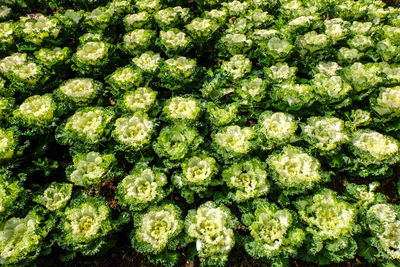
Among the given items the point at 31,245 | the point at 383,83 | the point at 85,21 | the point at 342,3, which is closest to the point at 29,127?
the point at 31,245

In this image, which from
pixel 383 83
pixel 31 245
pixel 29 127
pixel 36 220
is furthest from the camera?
pixel 383 83

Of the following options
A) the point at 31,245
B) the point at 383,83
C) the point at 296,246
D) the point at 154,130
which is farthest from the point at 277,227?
the point at 383,83

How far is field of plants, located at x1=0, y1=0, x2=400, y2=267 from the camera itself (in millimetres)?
2826

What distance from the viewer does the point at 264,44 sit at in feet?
14.7

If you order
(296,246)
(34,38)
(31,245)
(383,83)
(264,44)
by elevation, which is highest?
(34,38)

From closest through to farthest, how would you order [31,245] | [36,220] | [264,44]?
[31,245]
[36,220]
[264,44]

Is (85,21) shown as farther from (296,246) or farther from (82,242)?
(296,246)

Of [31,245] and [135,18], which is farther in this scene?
[135,18]

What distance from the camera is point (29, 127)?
3.62m

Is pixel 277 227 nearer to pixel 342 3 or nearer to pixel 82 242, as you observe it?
pixel 82 242

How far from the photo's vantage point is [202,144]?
11.6 feet

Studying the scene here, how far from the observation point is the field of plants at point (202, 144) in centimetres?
283

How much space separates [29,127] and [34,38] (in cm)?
190

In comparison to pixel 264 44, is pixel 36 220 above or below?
below
